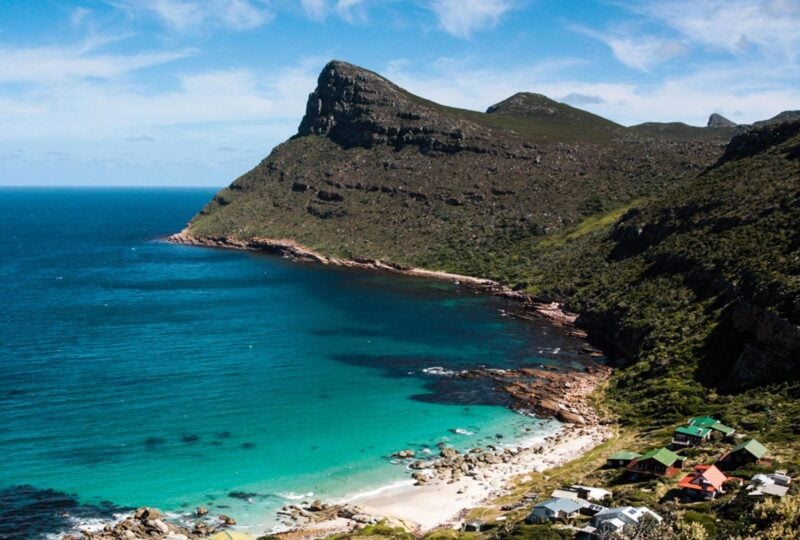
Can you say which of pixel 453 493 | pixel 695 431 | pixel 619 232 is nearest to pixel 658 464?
pixel 695 431

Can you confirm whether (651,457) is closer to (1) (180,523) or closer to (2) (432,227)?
(1) (180,523)

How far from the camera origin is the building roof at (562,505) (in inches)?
1590

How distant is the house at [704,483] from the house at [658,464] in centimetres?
325

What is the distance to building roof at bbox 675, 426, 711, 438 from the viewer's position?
2016 inches

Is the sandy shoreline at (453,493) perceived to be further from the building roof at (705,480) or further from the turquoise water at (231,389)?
the building roof at (705,480)

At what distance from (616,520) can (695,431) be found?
18881mm

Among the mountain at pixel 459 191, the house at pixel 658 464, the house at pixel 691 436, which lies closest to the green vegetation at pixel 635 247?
the mountain at pixel 459 191

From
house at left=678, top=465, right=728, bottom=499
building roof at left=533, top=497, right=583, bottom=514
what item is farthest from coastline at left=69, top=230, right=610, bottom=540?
house at left=678, top=465, right=728, bottom=499

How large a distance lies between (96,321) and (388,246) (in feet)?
245

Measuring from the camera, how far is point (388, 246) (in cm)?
16038

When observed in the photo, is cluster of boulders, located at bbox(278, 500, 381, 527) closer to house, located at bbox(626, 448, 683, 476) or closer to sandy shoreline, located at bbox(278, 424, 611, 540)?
sandy shoreline, located at bbox(278, 424, 611, 540)

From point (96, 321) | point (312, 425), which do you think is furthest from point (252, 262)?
point (312, 425)

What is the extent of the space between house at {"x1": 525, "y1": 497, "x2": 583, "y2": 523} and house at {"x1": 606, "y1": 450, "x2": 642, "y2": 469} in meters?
9.96

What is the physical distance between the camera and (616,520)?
119ft
